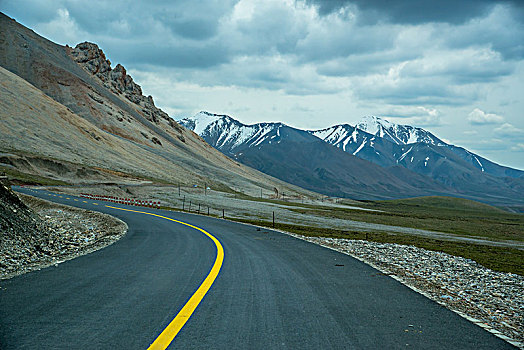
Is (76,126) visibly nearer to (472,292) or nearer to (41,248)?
(41,248)

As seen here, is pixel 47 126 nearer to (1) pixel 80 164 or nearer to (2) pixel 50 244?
(1) pixel 80 164

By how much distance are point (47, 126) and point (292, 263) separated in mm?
112963

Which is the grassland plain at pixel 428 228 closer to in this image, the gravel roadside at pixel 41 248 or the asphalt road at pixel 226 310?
the asphalt road at pixel 226 310

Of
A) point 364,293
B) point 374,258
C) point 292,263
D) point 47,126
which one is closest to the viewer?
point 364,293

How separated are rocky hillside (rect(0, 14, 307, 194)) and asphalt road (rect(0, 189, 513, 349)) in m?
80.6

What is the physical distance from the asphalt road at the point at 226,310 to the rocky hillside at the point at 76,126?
265 feet

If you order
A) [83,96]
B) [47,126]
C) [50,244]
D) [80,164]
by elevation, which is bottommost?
[50,244]

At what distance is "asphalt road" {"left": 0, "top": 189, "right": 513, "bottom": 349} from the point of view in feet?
17.9

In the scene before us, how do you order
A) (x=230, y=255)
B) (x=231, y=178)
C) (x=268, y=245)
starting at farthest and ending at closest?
1. (x=231, y=178)
2. (x=268, y=245)
3. (x=230, y=255)

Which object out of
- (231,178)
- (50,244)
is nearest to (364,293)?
(50,244)

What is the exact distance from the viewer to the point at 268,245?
17.9 metres

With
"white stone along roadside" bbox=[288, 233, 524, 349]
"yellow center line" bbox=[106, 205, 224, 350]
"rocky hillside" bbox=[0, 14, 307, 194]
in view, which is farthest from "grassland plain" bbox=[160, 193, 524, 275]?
"rocky hillside" bbox=[0, 14, 307, 194]

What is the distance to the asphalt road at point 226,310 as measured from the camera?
5457 millimetres

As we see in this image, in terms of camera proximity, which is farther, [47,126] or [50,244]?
[47,126]
